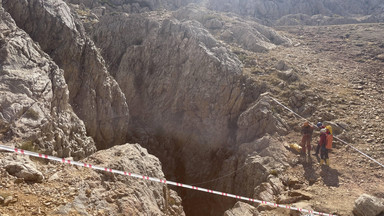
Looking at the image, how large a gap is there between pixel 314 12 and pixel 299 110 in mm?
56490

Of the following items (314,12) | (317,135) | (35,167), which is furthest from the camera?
(314,12)

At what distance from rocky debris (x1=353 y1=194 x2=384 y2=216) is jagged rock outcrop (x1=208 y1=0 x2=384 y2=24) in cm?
5177

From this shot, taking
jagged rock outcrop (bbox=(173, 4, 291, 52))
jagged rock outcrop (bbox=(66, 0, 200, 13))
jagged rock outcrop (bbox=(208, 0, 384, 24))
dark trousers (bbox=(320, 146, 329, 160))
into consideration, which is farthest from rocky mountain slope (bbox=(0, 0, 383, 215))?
jagged rock outcrop (bbox=(208, 0, 384, 24))

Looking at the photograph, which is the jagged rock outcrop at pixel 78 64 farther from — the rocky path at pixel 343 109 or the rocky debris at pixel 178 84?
the rocky path at pixel 343 109

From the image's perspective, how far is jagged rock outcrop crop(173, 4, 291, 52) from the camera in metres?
31.0

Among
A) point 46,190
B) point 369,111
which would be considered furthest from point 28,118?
point 369,111

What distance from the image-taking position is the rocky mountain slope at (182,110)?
9.21 m

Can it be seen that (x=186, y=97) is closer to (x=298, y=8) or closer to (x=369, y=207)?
(x=369, y=207)

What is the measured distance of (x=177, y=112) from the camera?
23141 millimetres

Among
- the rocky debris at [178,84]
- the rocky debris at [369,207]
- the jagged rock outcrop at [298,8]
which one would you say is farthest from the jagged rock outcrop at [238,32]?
the jagged rock outcrop at [298,8]

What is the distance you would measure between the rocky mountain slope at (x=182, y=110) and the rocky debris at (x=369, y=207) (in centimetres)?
47

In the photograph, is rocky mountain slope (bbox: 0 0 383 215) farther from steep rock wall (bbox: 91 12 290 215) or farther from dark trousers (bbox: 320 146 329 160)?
dark trousers (bbox: 320 146 329 160)

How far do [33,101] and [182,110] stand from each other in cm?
1406

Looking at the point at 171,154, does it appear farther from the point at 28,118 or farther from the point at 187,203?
the point at 28,118
